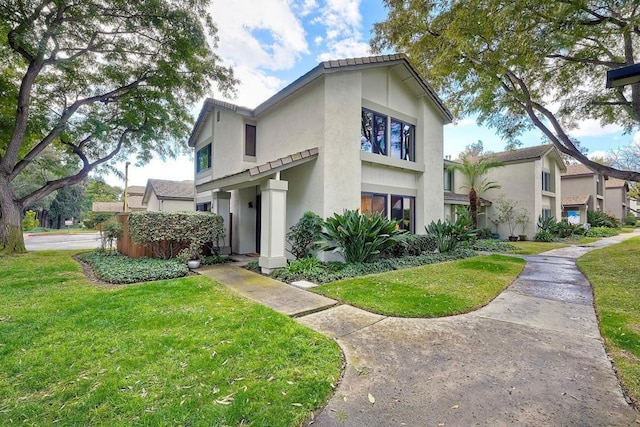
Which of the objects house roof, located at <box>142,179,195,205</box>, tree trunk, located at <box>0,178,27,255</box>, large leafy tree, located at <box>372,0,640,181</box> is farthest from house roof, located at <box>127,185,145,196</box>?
large leafy tree, located at <box>372,0,640,181</box>

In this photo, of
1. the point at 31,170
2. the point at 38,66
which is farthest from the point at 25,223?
the point at 38,66

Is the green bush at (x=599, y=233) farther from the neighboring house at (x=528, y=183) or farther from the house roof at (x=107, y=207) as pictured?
the house roof at (x=107, y=207)

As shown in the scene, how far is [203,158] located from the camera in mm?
16719

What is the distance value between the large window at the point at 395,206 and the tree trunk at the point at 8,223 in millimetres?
14604

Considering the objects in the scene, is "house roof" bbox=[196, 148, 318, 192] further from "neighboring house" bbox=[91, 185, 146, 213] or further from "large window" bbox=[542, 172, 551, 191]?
"neighboring house" bbox=[91, 185, 146, 213]

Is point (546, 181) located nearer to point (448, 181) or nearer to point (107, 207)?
point (448, 181)

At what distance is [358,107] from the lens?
1012 cm

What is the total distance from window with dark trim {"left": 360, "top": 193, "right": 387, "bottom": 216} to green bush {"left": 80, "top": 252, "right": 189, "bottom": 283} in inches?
246

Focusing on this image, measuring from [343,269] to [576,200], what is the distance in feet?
104

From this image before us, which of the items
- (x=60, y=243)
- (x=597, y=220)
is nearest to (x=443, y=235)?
(x=60, y=243)

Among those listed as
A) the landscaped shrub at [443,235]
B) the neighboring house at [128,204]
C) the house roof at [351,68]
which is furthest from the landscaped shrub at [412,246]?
the neighboring house at [128,204]

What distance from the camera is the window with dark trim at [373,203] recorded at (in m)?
10.7

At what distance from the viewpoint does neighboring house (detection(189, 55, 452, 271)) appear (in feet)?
30.2

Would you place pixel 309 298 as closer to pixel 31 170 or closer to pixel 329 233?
pixel 329 233
